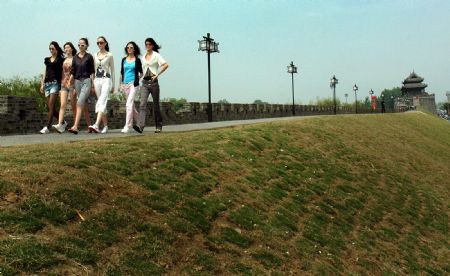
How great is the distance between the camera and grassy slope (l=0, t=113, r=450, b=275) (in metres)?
4.12

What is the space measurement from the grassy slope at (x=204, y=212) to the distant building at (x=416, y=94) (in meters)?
103

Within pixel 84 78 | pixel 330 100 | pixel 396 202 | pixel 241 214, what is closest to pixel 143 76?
pixel 84 78

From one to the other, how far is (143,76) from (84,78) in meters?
1.31

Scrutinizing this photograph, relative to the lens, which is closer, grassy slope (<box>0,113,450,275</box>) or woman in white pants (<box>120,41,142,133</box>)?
grassy slope (<box>0,113,450,275</box>)

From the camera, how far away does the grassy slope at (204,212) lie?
4.12m

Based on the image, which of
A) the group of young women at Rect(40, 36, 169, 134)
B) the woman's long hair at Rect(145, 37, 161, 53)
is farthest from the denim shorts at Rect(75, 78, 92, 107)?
the woman's long hair at Rect(145, 37, 161, 53)

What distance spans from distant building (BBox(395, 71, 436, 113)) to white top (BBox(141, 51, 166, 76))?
344 feet

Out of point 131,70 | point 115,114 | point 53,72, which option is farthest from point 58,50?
point 115,114

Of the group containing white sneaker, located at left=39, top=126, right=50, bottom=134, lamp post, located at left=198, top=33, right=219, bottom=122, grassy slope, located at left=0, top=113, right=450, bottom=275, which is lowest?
grassy slope, located at left=0, top=113, right=450, bottom=275

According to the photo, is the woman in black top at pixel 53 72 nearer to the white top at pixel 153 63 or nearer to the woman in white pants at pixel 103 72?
the woman in white pants at pixel 103 72

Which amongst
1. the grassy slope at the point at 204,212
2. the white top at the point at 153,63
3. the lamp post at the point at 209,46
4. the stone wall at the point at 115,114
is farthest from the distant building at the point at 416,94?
the white top at the point at 153,63

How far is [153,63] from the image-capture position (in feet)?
30.8

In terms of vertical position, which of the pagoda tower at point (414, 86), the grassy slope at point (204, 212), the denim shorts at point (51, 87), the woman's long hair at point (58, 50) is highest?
the pagoda tower at point (414, 86)

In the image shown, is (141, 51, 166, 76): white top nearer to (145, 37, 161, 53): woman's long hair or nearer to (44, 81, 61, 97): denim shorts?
(145, 37, 161, 53): woman's long hair
